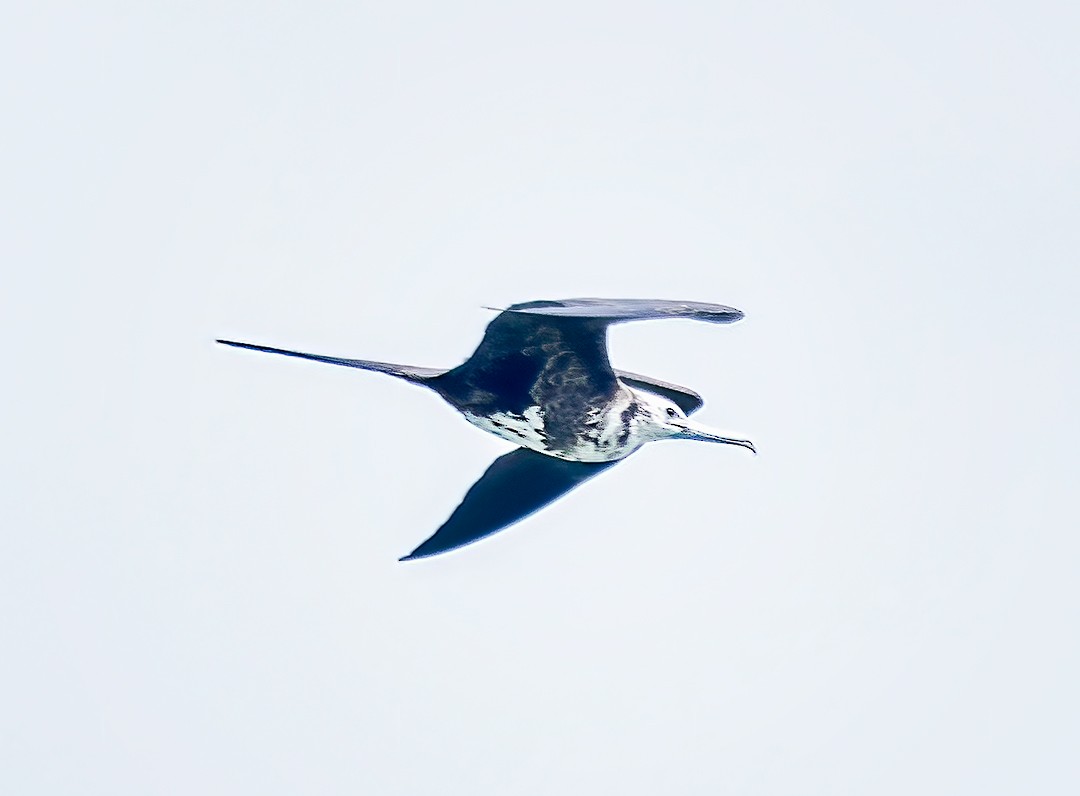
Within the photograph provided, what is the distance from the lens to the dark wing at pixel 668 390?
1661 cm

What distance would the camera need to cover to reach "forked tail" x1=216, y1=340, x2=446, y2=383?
14305 mm

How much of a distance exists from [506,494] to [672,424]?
1746mm

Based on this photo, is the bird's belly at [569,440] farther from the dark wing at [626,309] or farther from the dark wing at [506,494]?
the dark wing at [626,309]

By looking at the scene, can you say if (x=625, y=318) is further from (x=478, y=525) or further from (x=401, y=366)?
(x=478, y=525)

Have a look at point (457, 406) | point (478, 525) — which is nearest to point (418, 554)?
point (478, 525)

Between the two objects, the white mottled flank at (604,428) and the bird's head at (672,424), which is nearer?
the white mottled flank at (604,428)

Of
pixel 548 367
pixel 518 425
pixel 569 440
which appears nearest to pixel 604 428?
pixel 569 440

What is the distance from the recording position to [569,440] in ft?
52.5

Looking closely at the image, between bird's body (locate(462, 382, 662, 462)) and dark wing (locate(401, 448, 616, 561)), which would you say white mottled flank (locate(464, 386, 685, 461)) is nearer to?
bird's body (locate(462, 382, 662, 462))

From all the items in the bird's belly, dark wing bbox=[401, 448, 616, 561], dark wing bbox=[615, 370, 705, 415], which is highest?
dark wing bbox=[615, 370, 705, 415]

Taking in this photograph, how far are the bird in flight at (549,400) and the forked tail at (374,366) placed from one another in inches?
0.4

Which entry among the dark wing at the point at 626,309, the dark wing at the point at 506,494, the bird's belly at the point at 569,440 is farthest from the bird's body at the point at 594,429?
the dark wing at the point at 626,309

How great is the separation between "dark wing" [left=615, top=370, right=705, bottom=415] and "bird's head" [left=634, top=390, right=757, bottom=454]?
0.08m

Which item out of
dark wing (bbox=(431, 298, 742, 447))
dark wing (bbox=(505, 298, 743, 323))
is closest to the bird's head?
dark wing (bbox=(431, 298, 742, 447))
